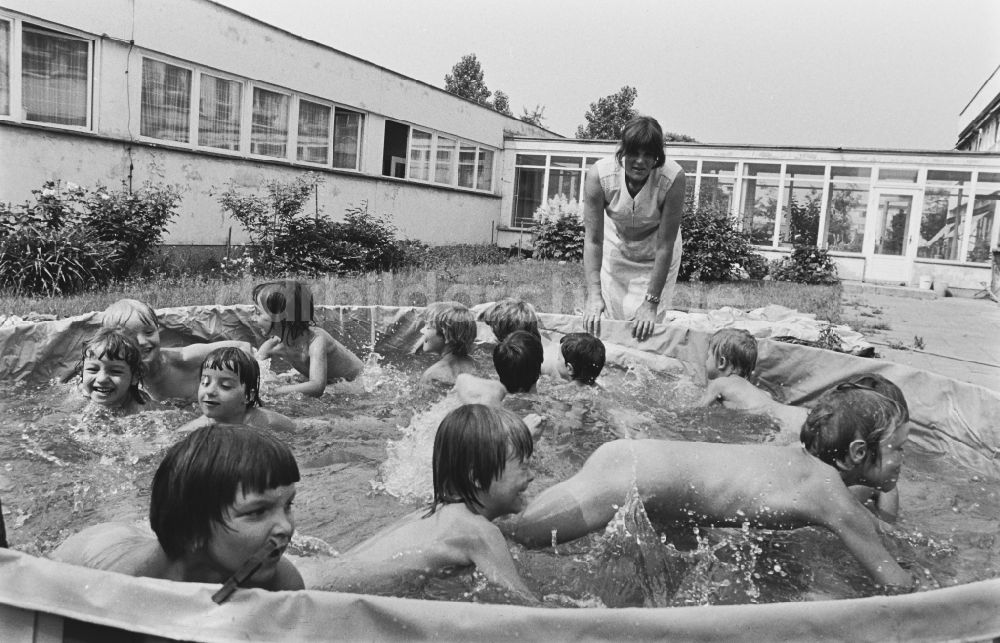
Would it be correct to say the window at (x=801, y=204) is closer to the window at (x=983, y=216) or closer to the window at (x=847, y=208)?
the window at (x=847, y=208)

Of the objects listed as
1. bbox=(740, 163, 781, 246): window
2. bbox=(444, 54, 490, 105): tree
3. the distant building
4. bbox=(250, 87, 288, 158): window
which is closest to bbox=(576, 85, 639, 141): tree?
bbox=(444, 54, 490, 105): tree

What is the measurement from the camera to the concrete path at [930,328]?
819 centimetres

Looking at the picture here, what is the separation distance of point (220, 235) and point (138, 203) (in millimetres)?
3298

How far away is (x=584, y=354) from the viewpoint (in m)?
4.93

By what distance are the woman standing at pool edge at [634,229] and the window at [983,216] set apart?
17977mm

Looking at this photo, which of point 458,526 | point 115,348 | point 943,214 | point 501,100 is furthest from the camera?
point 501,100

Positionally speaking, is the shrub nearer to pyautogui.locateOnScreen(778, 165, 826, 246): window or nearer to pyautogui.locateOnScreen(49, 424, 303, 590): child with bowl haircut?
pyautogui.locateOnScreen(778, 165, 826, 246): window

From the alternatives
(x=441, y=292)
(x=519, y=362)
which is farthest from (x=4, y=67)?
(x=519, y=362)

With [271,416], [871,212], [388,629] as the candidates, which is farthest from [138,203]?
[871,212]

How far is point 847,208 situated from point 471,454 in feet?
71.1

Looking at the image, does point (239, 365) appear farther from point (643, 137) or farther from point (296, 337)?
point (643, 137)

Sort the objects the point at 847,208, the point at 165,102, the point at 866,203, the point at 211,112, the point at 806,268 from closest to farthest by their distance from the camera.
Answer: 1. the point at 165,102
2. the point at 211,112
3. the point at 806,268
4. the point at 866,203
5. the point at 847,208

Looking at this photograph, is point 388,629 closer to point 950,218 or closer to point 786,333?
point 786,333

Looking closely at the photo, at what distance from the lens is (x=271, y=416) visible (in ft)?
13.9
